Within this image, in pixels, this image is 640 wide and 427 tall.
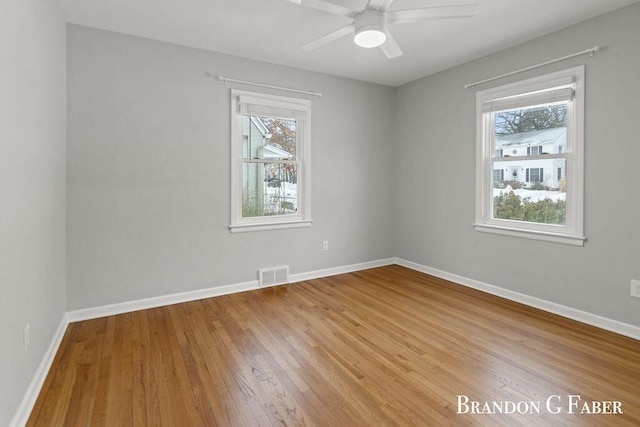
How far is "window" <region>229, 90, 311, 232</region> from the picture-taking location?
3752mm

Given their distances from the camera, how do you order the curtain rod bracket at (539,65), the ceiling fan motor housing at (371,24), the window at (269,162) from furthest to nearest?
1. the window at (269,162)
2. the curtain rod bracket at (539,65)
3. the ceiling fan motor housing at (371,24)

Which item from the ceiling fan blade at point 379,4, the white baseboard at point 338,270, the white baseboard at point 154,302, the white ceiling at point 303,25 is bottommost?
the white baseboard at point 154,302

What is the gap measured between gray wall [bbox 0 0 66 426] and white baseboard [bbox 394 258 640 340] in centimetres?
402

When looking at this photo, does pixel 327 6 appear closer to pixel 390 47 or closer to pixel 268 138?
pixel 390 47

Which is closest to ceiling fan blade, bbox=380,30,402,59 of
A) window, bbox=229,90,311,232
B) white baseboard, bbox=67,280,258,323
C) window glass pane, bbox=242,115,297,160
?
window, bbox=229,90,311,232

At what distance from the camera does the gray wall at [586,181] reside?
2.71 metres

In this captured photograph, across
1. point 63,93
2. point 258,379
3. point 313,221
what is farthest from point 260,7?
point 258,379

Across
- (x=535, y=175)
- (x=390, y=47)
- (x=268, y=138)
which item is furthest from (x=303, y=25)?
(x=535, y=175)

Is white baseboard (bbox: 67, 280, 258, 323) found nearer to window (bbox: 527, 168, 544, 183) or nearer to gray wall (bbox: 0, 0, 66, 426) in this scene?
gray wall (bbox: 0, 0, 66, 426)

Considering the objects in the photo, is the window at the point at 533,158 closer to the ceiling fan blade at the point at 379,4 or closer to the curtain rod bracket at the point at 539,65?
→ the curtain rod bracket at the point at 539,65

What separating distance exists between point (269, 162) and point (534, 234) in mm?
2970

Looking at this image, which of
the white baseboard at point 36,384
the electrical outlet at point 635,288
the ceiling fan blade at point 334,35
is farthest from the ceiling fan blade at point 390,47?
the white baseboard at point 36,384

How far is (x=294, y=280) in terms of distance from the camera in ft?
13.8

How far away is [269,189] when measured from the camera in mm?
4062
